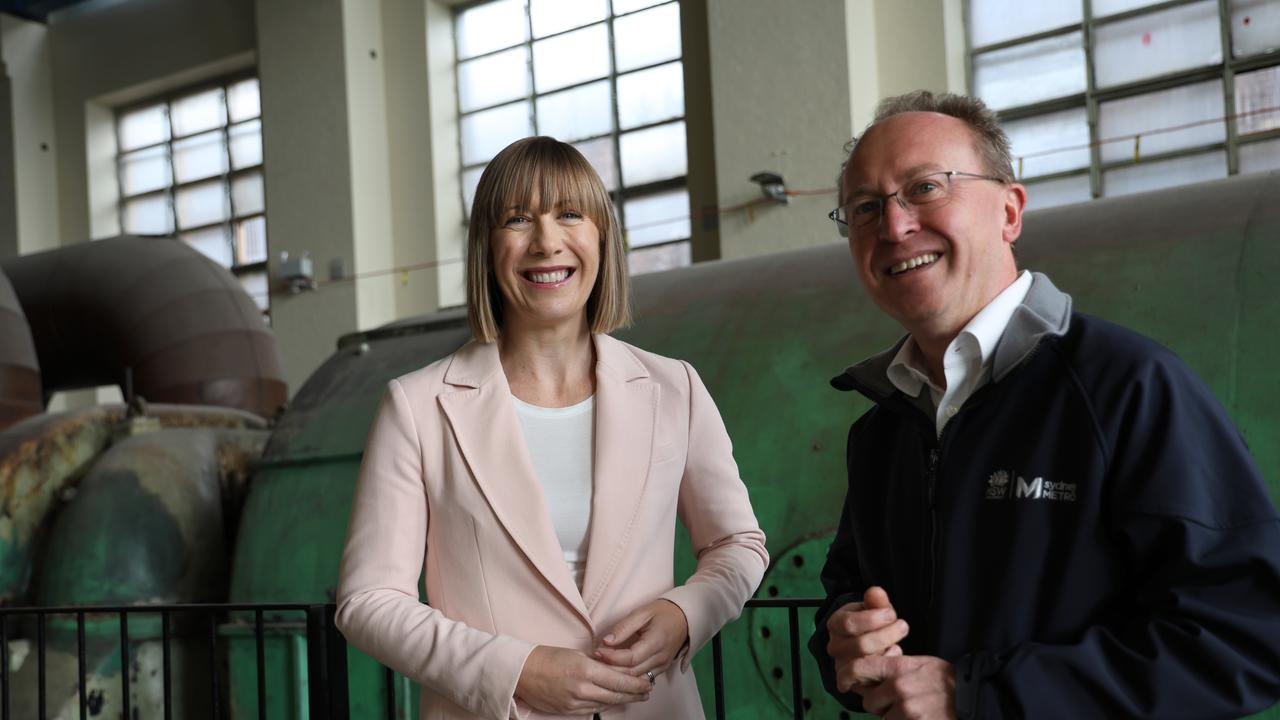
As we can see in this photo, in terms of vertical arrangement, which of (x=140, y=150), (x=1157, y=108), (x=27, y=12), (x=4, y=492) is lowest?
(x=4, y=492)

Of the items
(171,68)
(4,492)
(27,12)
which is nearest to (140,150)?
(171,68)

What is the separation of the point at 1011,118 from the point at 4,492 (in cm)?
744

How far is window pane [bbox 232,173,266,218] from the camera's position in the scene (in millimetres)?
12586

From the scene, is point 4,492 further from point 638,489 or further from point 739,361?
point 638,489

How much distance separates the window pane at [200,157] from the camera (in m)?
12.9

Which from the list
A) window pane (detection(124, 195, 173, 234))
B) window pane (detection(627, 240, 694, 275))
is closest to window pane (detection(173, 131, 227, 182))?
window pane (detection(124, 195, 173, 234))

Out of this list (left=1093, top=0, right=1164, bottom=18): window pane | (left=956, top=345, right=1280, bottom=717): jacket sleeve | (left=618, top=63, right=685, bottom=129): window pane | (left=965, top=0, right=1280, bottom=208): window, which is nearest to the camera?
(left=956, top=345, right=1280, bottom=717): jacket sleeve

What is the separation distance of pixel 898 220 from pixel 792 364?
2032 millimetres

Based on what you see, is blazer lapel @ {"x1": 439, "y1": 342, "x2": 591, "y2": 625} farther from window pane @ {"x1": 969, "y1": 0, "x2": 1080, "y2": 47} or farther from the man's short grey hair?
window pane @ {"x1": 969, "y1": 0, "x2": 1080, "y2": 47}

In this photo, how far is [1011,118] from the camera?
9023 millimetres

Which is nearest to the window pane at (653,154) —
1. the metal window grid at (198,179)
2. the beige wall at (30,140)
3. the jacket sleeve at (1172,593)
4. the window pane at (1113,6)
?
the window pane at (1113,6)

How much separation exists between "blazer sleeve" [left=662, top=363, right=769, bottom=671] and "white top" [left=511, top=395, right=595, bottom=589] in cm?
16

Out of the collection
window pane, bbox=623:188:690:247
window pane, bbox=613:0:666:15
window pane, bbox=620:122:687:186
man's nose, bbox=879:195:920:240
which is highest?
window pane, bbox=613:0:666:15

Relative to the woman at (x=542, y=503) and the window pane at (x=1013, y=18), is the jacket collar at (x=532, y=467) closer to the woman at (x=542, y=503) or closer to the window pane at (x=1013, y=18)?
the woman at (x=542, y=503)
